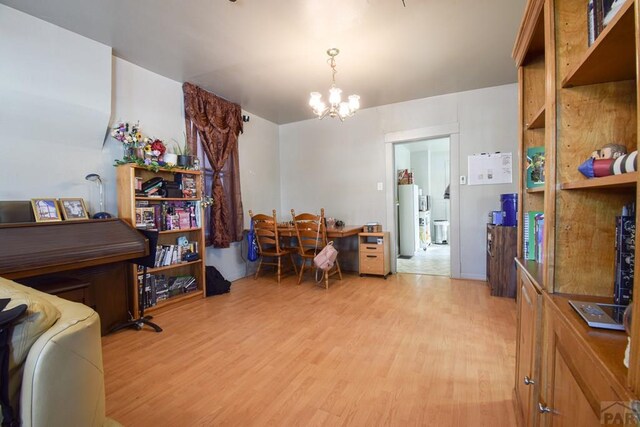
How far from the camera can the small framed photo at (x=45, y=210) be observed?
2.11 meters

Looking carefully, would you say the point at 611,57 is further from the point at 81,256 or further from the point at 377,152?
the point at 377,152

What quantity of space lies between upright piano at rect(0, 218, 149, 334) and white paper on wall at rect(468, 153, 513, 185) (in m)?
3.94

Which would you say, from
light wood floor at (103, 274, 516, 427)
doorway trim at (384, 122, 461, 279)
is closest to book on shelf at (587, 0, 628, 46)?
light wood floor at (103, 274, 516, 427)

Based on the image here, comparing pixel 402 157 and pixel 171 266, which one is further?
pixel 402 157

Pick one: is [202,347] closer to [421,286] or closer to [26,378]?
[26,378]

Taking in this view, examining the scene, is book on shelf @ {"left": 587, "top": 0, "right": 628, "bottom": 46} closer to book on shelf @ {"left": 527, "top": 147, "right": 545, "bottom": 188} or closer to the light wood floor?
book on shelf @ {"left": 527, "top": 147, "right": 545, "bottom": 188}

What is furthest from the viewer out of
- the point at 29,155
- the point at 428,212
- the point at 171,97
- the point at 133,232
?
the point at 428,212

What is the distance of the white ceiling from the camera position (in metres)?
2.07

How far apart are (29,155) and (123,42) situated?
1.25 metres

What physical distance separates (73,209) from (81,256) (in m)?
0.61

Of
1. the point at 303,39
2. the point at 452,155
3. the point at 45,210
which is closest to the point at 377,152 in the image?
the point at 452,155

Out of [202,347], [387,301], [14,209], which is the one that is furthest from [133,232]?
[387,301]

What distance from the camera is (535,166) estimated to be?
140 cm

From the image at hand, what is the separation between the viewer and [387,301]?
9.99ft
